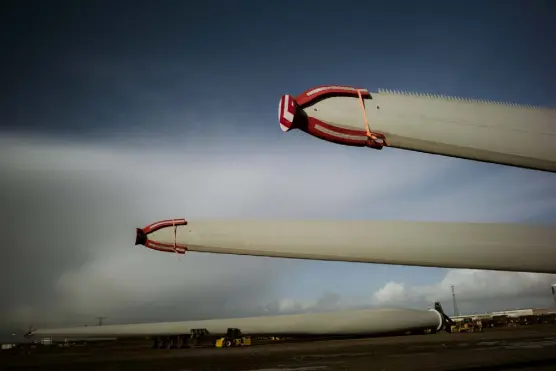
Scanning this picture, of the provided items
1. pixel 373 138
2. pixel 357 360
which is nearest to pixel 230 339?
pixel 357 360

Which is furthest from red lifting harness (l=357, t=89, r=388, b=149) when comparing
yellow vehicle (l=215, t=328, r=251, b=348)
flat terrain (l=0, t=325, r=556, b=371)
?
yellow vehicle (l=215, t=328, r=251, b=348)

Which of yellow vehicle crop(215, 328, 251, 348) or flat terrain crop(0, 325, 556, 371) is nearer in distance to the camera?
flat terrain crop(0, 325, 556, 371)

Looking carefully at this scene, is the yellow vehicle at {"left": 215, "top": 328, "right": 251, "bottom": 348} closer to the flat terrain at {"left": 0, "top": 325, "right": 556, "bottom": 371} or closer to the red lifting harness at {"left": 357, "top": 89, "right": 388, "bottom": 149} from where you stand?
the flat terrain at {"left": 0, "top": 325, "right": 556, "bottom": 371}

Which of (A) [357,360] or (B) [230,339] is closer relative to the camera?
(A) [357,360]

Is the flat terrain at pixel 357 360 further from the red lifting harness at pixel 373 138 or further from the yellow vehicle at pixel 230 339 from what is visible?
the yellow vehicle at pixel 230 339

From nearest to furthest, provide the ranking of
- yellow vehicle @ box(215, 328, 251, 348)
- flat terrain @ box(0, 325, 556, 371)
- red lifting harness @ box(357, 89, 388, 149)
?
red lifting harness @ box(357, 89, 388, 149), flat terrain @ box(0, 325, 556, 371), yellow vehicle @ box(215, 328, 251, 348)

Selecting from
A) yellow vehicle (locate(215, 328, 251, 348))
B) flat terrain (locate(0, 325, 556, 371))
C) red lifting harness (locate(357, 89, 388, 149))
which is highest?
red lifting harness (locate(357, 89, 388, 149))

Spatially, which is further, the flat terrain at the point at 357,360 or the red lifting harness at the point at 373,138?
the flat terrain at the point at 357,360

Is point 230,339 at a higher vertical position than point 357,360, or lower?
lower

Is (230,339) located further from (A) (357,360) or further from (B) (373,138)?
(B) (373,138)

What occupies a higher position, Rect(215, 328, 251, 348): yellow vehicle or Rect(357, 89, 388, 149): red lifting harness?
Rect(357, 89, 388, 149): red lifting harness

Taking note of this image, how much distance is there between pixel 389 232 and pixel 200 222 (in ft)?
27.5

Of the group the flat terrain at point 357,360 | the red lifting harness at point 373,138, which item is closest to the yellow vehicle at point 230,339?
the flat terrain at point 357,360

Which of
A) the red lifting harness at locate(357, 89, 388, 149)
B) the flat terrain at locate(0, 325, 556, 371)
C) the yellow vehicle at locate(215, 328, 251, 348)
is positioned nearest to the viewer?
the red lifting harness at locate(357, 89, 388, 149)
